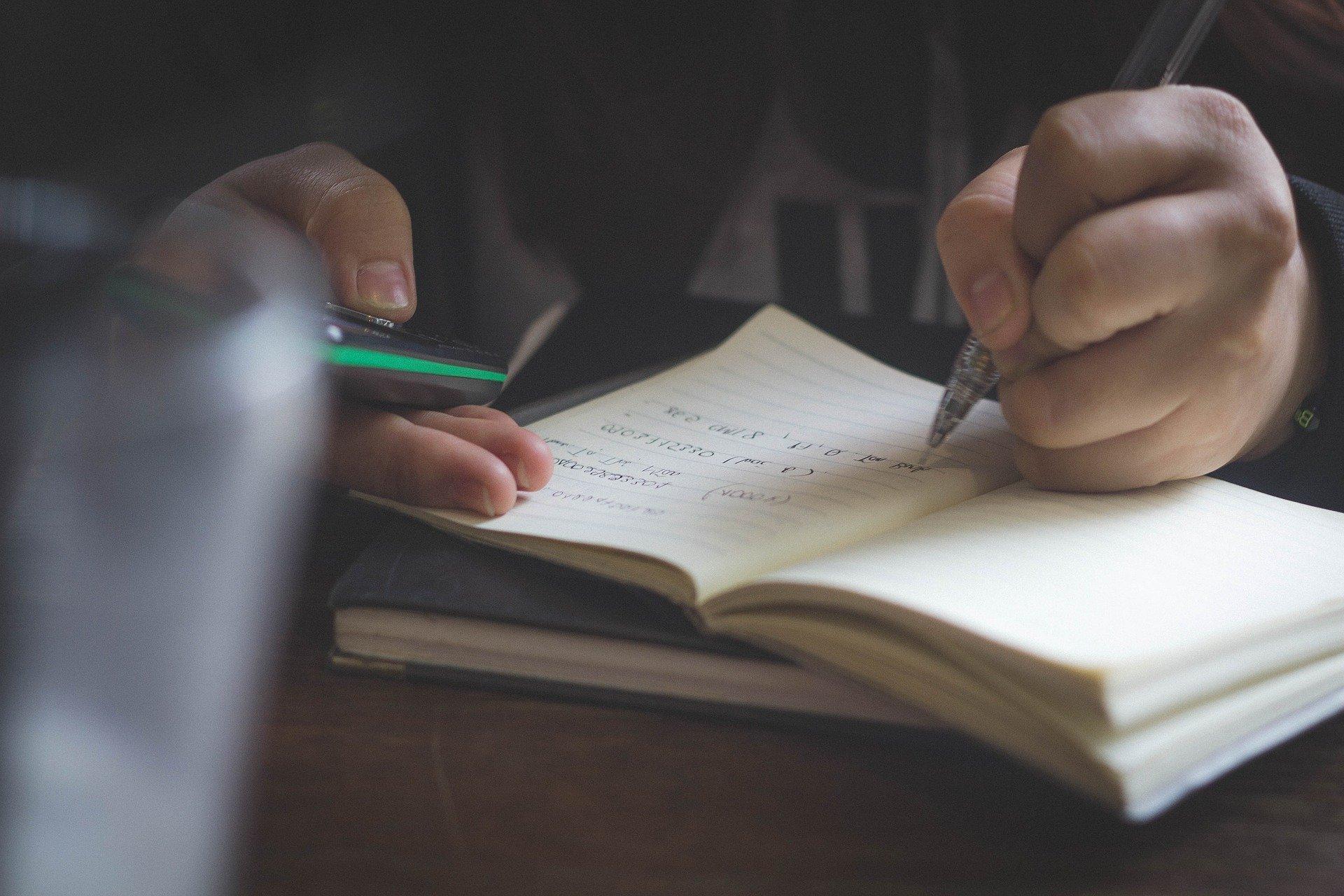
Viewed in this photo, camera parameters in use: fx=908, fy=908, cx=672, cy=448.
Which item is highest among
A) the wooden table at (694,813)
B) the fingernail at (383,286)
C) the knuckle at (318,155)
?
the knuckle at (318,155)

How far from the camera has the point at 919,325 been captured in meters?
0.71

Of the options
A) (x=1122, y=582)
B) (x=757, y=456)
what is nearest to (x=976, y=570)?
(x=1122, y=582)

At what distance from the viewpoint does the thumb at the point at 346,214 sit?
471 millimetres

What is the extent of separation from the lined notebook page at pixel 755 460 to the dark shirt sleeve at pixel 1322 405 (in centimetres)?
16

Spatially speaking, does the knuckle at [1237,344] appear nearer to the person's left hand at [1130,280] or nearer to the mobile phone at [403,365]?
the person's left hand at [1130,280]

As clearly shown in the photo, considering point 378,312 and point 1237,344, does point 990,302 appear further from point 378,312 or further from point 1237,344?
point 378,312

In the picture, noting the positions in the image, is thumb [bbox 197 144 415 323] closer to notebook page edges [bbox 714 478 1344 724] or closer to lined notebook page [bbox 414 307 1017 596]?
lined notebook page [bbox 414 307 1017 596]

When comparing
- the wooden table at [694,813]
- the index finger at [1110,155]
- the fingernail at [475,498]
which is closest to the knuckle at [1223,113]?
the index finger at [1110,155]

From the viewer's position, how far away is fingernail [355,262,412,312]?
0.47 meters

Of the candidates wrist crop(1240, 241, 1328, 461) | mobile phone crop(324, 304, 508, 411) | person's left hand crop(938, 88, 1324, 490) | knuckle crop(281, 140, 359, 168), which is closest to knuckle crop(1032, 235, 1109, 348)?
person's left hand crop(938, 88, 1324, 490)

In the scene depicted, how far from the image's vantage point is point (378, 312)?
0.47 meters

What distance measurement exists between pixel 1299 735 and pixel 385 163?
2.20 ft

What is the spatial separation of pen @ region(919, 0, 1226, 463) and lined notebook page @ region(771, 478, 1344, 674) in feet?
0.15

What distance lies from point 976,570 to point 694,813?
0.13 metres
